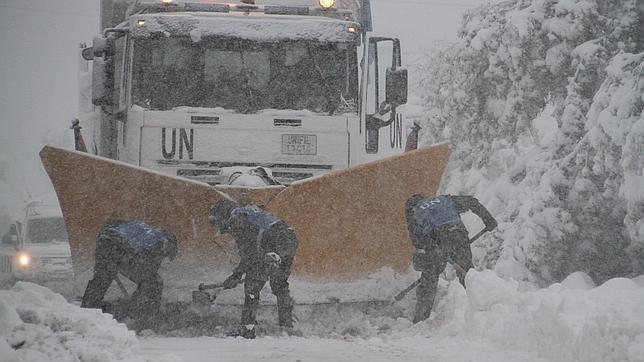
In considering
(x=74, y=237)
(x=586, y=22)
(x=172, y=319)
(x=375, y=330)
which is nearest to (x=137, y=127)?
(x=74, y=237)

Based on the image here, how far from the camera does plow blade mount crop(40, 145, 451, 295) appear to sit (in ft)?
26.2

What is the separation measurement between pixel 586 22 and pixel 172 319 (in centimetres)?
871

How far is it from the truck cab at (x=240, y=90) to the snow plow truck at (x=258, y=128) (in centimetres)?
1

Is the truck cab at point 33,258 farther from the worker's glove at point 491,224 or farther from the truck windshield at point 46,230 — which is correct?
the worker's glove at point 491,224

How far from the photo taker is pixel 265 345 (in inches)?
265

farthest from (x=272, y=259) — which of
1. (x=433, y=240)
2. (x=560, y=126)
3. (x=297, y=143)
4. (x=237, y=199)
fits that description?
(x=560, y=126)

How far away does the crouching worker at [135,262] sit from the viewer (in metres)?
7.60

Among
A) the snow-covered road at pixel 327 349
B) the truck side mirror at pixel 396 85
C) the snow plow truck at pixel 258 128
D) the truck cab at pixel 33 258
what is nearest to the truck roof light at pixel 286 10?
the snow plow truck at pixel 258 128

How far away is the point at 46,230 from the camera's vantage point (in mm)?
16234

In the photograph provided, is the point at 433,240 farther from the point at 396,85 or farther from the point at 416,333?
the point at 396,85

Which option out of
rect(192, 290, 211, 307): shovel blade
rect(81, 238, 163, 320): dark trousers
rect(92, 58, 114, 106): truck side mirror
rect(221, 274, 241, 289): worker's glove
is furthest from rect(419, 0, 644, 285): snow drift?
rect(81, 238, 163, 320): dark trousers

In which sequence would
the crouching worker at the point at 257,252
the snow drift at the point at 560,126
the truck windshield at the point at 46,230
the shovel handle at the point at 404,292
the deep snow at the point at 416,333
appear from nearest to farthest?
1. the deep snow at the point at 416,333
2. the crouching worker at the point at 257,252
3. the shovel handle at the point at 404,292
4. the snow drift at the point at 560,126
5. the truck windshield at the point at 46,230

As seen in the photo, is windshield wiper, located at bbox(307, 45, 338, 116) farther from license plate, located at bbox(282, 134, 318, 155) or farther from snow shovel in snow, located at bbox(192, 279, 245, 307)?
snow shovel in snow, located at bbox(192, 279, 245, 307)

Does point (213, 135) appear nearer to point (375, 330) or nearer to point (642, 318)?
point (375, 330)
